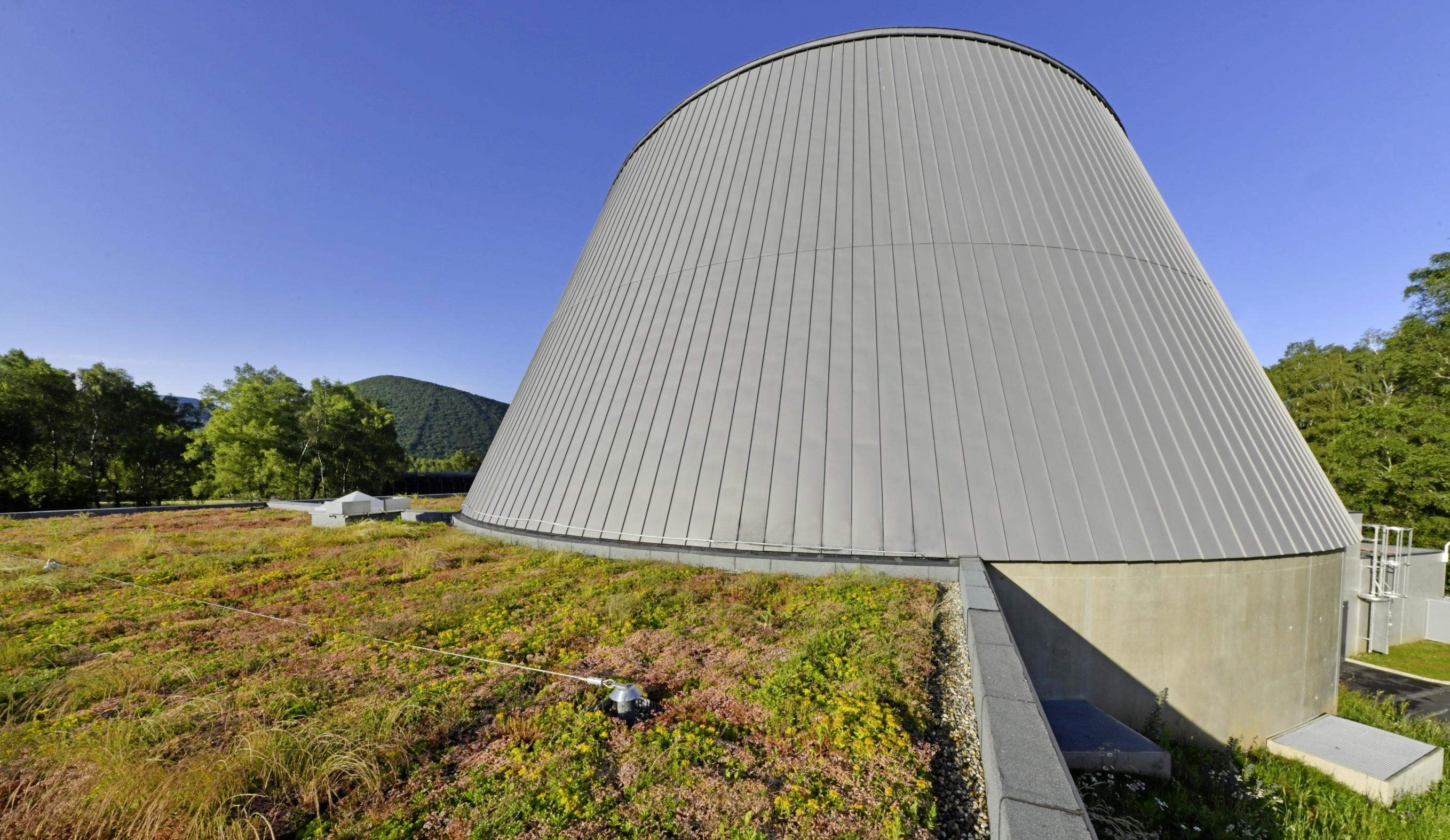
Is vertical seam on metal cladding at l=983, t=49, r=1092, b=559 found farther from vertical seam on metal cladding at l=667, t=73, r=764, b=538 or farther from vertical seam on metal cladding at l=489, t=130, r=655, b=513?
vertical seam on metal cladding at l=489, t=130, r=655, b=513

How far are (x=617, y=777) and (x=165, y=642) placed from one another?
6.02 meters

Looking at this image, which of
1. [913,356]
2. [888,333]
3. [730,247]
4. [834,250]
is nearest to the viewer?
[913,356]

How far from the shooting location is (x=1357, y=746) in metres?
7.54

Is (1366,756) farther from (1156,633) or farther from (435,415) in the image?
(435,415)

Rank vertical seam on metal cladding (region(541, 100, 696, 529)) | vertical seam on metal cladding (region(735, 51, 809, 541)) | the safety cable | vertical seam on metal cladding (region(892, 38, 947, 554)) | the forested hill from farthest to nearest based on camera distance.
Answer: the forested hill < vertical seam on metal cladding (region(541, 100, 696, 529)) < vertical seam on metal cladding (region(735, 51, 809, 541)) < vertical seam on metal cladding (region(892, 38, 947, 554)) < the safety cable

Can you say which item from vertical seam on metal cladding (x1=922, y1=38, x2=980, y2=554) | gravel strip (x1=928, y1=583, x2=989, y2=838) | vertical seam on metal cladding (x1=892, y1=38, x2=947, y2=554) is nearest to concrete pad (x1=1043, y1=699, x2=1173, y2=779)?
gravel strip (x1=928, y1=583, x2=989, y2=838)

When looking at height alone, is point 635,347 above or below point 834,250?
below

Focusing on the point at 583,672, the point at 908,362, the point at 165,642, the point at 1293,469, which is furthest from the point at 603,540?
the point at 1293,469

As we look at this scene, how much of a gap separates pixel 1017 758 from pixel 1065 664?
202 inches

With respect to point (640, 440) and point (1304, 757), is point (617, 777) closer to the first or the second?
point (640, 440)

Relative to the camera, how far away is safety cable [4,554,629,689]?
14.7 feet

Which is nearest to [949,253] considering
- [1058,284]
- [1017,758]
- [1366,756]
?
[1058,284]

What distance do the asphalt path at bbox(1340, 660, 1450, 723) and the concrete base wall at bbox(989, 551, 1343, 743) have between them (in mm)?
8658

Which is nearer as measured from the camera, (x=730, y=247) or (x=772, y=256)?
(x=772, y=256)
